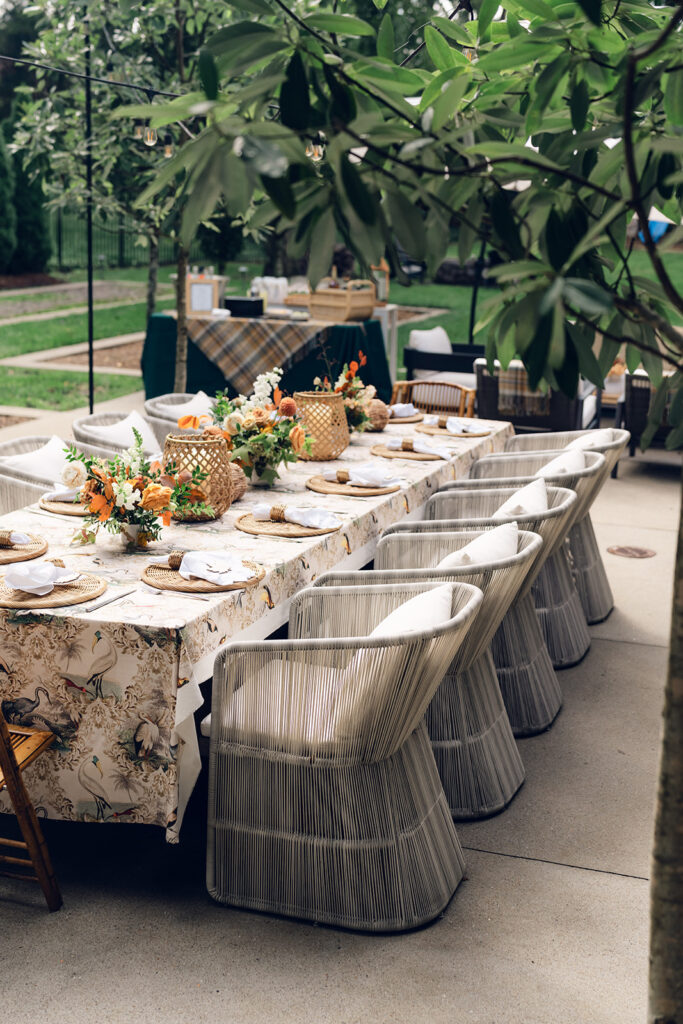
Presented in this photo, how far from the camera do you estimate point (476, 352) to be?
9.79 meters

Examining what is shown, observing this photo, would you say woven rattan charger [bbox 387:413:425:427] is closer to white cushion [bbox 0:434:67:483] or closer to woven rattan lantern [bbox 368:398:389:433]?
woven rattan lantern [bbox 368:398:389:433]

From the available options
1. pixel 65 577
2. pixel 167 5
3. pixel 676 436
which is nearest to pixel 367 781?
pixel 65 577

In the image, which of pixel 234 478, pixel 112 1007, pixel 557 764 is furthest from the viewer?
pixel 234 478

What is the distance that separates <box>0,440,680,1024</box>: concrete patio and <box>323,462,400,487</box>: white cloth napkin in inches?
54.9

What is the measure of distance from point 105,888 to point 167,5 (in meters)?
6.96

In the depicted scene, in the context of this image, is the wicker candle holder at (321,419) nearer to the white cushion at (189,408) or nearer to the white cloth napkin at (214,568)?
the white cushion at (189,408)

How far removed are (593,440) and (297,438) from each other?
1.57 metres

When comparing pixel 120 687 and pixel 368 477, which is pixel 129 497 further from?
pixel 368 477

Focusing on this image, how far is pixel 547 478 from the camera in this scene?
452cm

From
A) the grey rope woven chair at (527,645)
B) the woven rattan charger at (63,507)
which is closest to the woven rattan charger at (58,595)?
the woven rattan charger at (63,507)

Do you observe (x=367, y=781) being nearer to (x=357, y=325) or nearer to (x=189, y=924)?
(x=189, y=924)

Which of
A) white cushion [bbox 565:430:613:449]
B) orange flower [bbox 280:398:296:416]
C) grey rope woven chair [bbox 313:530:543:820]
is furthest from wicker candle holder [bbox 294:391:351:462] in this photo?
grey rope woven chair [bbox 313:530:543:820]

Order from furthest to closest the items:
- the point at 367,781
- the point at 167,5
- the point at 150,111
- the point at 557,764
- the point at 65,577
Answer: the point at 167,5
the point at 557,764
the point at 65,577
the point at 367,781
the point at 150,111

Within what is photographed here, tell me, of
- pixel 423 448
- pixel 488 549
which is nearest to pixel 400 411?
pixel 423 448
